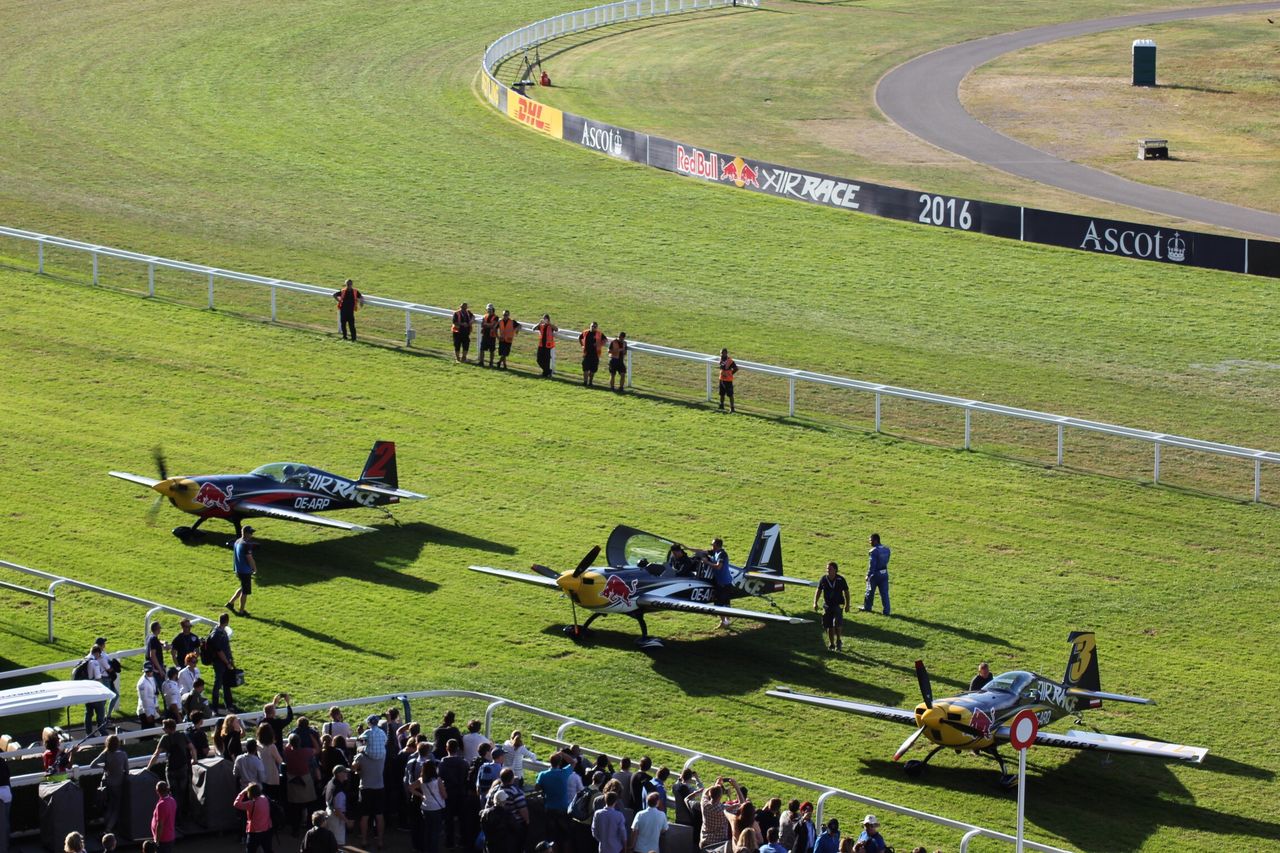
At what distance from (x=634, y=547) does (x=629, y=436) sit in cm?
866

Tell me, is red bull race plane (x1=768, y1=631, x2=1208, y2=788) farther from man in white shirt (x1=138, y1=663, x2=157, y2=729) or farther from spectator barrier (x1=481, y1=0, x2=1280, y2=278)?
spectator barrier (x1=481, y1=0, x2=1280, y2=278)

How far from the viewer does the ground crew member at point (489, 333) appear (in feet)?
132

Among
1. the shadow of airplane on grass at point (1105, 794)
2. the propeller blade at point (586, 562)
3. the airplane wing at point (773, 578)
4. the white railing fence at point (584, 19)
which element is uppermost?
the white railing fence at point (584, 19)

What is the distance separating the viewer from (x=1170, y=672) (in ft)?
86.2

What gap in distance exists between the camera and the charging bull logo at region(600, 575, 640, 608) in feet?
87.7

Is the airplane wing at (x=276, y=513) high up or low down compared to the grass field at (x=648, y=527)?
up

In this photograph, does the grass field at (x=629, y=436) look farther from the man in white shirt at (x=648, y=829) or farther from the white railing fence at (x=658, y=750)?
the man in white shirt at (x=648, y=829)

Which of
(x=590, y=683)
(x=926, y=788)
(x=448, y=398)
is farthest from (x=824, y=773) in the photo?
(x=448, y=398)

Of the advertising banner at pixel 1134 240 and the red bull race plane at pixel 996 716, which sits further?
the advertising banner at pixel 1134 240

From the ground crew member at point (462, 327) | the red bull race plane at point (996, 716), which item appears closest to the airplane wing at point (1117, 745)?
the red bull race plane at point (996, 716)

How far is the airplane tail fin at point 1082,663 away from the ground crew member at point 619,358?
1607cm

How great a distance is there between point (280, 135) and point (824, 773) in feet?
156

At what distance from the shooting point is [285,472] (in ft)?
99.5

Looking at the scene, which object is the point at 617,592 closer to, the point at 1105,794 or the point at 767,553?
the point at 767,553
